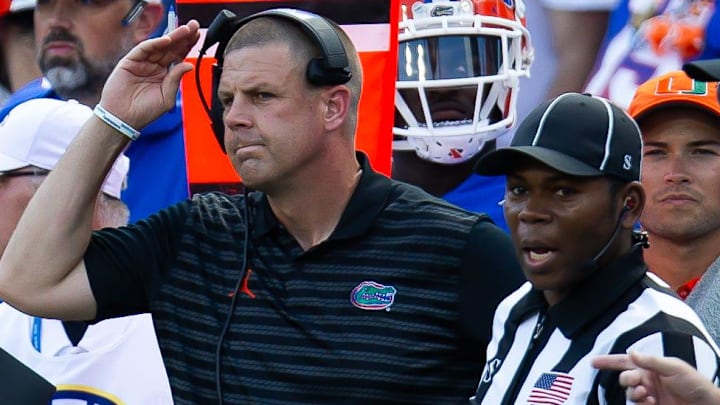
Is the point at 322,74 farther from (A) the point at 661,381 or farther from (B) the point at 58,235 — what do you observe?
(A) the point at 661,381

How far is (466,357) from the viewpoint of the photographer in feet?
10.4

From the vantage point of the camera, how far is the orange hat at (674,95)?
377cm

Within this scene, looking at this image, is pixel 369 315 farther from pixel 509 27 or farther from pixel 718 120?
pixel 509 27

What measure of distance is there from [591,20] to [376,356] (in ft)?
7.48

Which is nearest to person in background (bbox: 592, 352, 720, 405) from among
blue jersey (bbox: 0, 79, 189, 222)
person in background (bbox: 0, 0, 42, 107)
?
blue jersey (bbox: 0, 79, 189, 222)

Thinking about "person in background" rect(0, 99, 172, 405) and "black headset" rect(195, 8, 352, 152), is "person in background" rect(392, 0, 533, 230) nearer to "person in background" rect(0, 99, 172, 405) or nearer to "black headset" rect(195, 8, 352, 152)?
"person in background" rect(0, 99, 172, 405)

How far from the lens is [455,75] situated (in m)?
4.52

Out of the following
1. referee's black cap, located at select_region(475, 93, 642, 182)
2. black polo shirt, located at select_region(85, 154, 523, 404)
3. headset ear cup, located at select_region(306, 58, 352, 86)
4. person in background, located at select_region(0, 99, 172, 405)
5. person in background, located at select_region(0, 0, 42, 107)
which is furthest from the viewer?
person in background, located at select_region(0, 0, 42, 107)

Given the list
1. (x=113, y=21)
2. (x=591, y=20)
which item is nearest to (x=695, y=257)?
(x=591, y=20)

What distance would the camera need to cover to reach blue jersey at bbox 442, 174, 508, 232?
15.3 ft

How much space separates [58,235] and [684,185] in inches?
59.5

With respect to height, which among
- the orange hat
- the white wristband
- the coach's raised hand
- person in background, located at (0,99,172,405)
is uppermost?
the coach's raised hand

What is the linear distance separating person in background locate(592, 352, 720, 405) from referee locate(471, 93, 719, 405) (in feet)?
0.57

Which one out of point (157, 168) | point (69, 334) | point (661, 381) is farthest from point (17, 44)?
point (661, 381)
